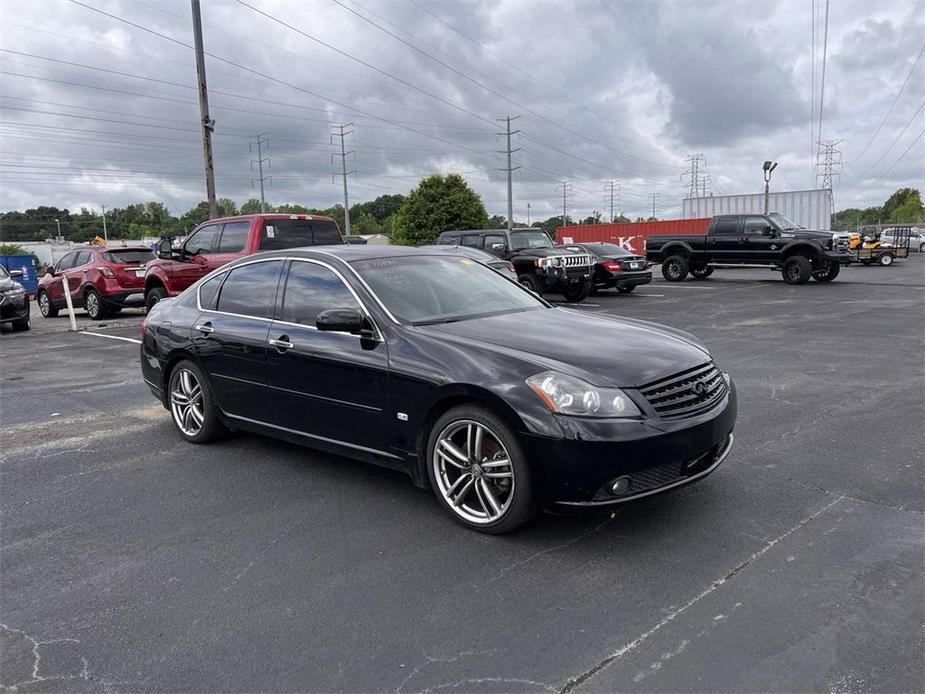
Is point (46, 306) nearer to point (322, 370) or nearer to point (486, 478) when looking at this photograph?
point (322, 370)

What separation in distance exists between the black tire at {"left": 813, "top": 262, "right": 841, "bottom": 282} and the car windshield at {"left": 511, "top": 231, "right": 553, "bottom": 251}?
901cm

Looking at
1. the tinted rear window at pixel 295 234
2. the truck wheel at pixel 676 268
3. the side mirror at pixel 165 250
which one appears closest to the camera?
the tinted rear window at pixel 295 234

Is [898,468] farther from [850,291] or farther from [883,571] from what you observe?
[850,291]

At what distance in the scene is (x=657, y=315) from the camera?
14609 mm

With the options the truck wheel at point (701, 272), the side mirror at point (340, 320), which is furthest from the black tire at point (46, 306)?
the truck wheel at point (701, 272)

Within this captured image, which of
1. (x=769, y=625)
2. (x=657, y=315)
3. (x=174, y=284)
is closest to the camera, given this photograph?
(x=769, y=625)

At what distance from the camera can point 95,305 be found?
53.0 ft

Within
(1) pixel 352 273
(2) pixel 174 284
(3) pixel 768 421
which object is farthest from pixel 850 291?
(1) pixel 352 273

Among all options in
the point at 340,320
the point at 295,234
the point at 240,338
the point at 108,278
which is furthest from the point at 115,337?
the point at 340,320

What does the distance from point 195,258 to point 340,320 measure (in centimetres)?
952

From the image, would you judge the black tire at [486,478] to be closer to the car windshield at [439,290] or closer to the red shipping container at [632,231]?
the car windshield at [439,290]

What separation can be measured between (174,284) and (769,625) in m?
12.3

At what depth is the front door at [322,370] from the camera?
4.20m

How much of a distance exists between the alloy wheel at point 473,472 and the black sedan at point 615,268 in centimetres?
1557
